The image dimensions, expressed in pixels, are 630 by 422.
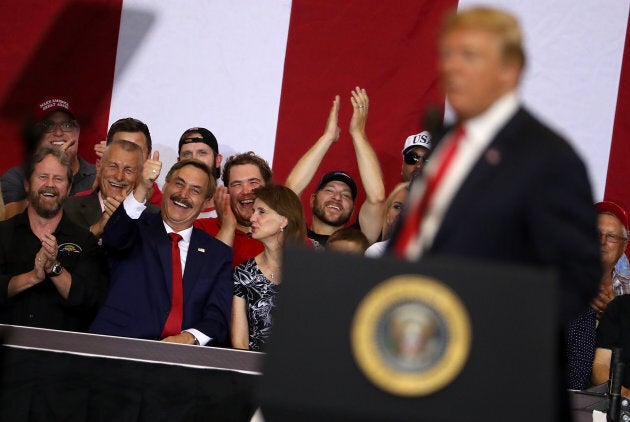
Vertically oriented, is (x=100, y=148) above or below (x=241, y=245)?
above

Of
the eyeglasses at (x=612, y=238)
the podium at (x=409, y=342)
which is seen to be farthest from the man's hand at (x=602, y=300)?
the podium at (x=409, y=342)

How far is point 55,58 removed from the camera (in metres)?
5.48

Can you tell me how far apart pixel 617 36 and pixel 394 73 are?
1241 millimetres

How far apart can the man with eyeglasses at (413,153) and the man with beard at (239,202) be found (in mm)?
708

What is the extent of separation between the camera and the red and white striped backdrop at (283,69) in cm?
537

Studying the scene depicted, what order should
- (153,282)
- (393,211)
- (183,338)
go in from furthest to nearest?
(393,211) → (153,282) → (183,338)

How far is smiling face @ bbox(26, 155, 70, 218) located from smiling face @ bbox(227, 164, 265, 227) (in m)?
0.81

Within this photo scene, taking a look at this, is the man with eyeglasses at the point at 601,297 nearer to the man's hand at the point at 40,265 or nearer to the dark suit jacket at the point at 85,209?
the dark suit jacket at the point at 85,209

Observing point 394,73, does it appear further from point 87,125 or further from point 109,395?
point 109,395

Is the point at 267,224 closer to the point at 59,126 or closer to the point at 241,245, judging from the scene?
the point at 241,245

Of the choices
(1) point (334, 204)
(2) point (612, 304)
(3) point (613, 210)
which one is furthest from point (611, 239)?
(1) point (334, 204)

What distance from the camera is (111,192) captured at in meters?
4.52

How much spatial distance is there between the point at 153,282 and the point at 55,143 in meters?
1.38

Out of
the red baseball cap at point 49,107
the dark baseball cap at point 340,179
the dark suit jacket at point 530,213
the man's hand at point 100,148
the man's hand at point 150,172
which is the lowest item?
the dark suit jacket at point 530,213
